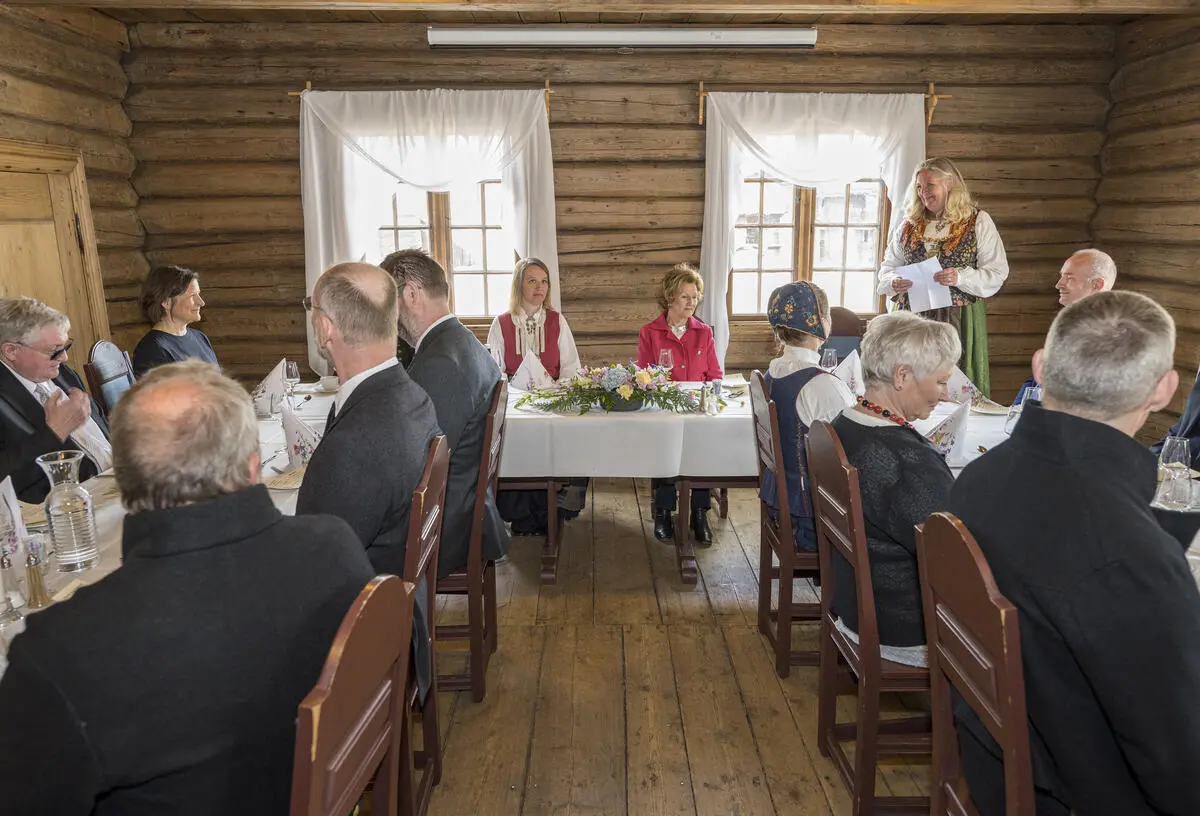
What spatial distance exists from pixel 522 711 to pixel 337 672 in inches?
75.9

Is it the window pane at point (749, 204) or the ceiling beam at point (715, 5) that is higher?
the ceiling beam at point (715, 5)

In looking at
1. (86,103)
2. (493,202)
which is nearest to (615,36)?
(493,202)

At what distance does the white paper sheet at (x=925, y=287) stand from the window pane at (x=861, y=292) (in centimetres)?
175

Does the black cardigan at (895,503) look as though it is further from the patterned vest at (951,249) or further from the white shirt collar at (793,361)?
the patterned vest at (951,249)

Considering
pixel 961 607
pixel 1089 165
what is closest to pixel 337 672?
pixel 961 607

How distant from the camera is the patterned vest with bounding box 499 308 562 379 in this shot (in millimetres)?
4875

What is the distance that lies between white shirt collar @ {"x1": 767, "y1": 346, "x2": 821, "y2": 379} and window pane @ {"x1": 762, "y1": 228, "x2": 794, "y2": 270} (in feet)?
11.2

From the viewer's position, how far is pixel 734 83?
5.92m

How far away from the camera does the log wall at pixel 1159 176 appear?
5250 mm

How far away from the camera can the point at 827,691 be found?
2.55 m

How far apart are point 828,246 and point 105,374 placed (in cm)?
491

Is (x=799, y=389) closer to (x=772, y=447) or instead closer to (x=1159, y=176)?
(x=772, y=447)

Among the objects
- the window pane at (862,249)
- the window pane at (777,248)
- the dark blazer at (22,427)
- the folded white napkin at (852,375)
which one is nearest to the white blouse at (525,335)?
the folded white napkin at (852,375)

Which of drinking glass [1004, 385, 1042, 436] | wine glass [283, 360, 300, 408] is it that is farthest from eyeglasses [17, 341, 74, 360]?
drinking glass [1004, 385, 1042, 436]
